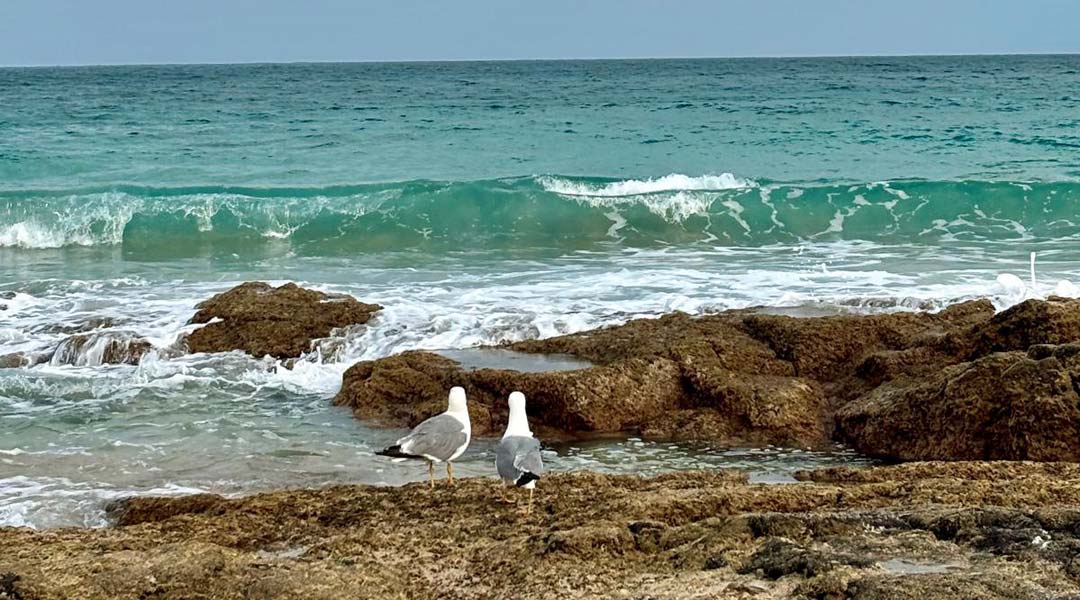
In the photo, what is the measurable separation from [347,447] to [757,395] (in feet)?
9.12

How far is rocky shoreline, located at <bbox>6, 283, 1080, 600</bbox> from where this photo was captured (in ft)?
12.8

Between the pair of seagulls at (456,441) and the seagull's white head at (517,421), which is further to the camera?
the seagull's white head at (517,421)

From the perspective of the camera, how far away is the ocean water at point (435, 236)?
309 inches

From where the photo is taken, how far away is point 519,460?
5074 millimetres

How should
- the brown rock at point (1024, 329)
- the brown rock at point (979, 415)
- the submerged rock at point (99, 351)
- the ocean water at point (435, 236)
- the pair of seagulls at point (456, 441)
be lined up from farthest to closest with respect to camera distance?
the submerged rock at point (99, 351)
the ocean water at point (435, 236)
the brown rock at point (1024, 329)
the brown rock at point (979, 415)
the pair of seagulls at point (456, 441)

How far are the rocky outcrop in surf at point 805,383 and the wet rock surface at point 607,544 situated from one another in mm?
1008

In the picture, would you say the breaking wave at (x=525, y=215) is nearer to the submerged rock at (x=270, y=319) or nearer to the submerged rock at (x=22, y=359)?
the submerged rock at (x=270, y=319)

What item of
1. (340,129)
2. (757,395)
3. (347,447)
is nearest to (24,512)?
(347,447)

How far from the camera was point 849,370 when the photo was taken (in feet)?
27.2

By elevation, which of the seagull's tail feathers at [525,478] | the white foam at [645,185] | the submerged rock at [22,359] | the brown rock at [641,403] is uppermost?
the white foam at [645,185]

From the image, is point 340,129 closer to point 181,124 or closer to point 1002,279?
point 181,124

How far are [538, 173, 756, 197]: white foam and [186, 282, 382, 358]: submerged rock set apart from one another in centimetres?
1195

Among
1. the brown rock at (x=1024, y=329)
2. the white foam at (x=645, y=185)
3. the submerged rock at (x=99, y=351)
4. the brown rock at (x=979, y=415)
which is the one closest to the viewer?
the brown rock at (x=979, y=415)

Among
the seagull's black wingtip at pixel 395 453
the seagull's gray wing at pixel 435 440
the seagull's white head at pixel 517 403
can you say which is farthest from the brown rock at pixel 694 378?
the seagull's black wingtip at pixel 395 453
